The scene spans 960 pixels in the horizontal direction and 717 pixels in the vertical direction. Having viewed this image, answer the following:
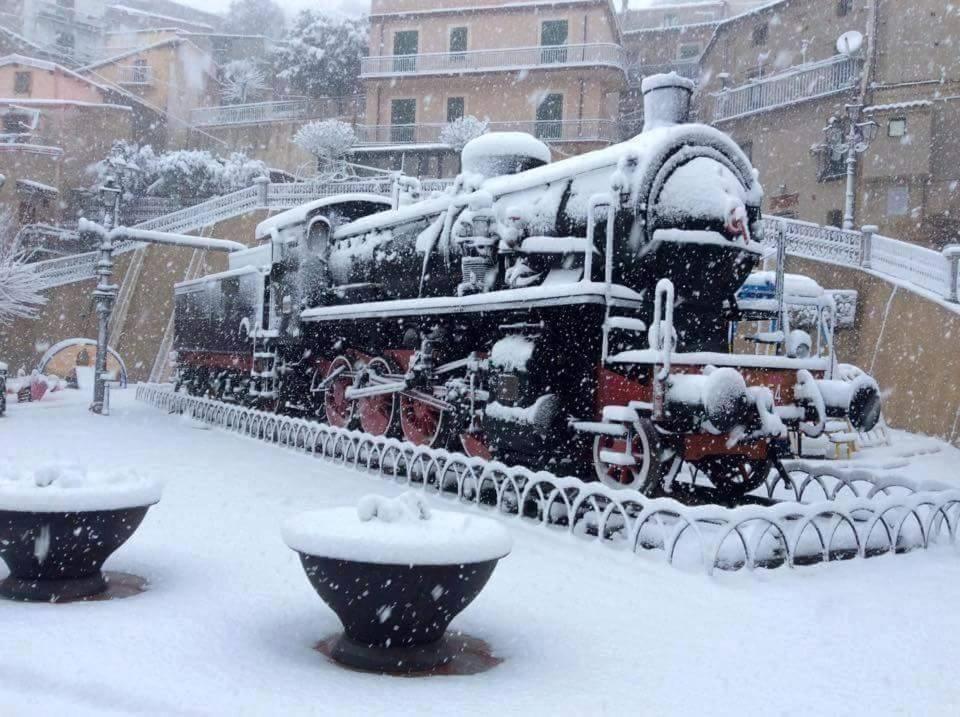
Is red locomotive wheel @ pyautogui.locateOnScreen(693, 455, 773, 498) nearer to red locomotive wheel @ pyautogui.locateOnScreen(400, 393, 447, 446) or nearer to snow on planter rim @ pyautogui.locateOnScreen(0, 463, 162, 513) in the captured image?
red locomotive wheel @ pyautogui.locateOnScreen(400, 393, 447, 446)

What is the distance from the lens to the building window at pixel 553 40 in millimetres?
32812

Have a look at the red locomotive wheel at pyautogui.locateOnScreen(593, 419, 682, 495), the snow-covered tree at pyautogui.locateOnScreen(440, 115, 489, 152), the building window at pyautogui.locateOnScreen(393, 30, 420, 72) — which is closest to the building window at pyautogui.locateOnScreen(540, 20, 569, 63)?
the snow-covered tree at pyautogui.locateOnScreen(440, 115, 489, 152)

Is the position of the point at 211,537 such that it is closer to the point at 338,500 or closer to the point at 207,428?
the point at 338,500

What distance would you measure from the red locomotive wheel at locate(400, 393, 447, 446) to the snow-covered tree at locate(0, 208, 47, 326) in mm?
20997

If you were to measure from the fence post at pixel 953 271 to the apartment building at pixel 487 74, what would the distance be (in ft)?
57.2

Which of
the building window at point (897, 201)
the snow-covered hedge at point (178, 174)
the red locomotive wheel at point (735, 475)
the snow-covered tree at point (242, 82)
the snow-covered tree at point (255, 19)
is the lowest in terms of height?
the red locomotive wheel at point (735, 475)

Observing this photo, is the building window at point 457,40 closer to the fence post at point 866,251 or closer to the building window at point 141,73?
the building window at point 141,73

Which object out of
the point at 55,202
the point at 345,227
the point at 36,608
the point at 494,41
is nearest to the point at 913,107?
the point at 494,41

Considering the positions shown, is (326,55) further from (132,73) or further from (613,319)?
(613,319)

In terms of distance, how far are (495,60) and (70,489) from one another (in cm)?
3146

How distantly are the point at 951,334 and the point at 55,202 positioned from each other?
31676 mm

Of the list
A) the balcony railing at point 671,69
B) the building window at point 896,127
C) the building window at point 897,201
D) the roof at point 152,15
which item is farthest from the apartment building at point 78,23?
the building window at point 897,201

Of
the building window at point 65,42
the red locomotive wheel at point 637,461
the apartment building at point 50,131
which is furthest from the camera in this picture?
the building window at point 65,42

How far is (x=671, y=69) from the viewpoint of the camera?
37812 millimetres
